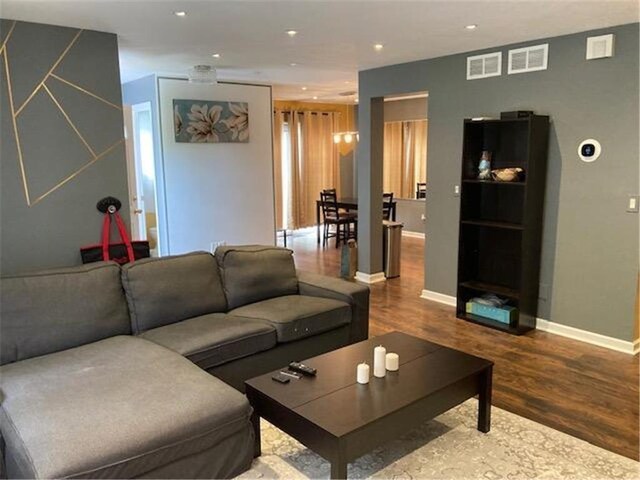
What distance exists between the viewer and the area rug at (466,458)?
8.10 feet

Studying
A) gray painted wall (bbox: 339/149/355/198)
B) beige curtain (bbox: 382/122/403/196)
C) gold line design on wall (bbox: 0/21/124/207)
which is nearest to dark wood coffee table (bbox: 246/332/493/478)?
gold line design on wall (bbox: 0/21/124/207)

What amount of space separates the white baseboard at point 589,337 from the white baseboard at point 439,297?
3.05ft

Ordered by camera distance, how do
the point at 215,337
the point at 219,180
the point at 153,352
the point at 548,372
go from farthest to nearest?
1. the point at 219,180
2. the point at 548,372
3. the point at 215,337
4. the point at 153,352

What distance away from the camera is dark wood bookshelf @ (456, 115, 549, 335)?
13.9ft

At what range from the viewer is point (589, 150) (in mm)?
4020

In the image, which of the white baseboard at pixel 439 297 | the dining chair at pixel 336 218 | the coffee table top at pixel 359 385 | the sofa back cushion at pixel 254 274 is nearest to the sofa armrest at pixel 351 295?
the sofa back cushion at pixel 254 274

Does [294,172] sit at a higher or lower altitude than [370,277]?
higher

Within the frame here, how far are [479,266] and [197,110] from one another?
3853mm

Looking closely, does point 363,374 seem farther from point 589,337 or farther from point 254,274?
point 589,337

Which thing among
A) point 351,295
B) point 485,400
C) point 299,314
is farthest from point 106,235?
point 485,400

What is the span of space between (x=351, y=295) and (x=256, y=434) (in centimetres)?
142

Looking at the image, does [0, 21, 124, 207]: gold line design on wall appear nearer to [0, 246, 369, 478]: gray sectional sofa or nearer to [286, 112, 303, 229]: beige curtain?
[0, 246, 369, 478]: gray sectional sofa

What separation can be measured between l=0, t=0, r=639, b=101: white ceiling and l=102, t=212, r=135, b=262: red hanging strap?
143 centimetres

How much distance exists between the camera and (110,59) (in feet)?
12.8
